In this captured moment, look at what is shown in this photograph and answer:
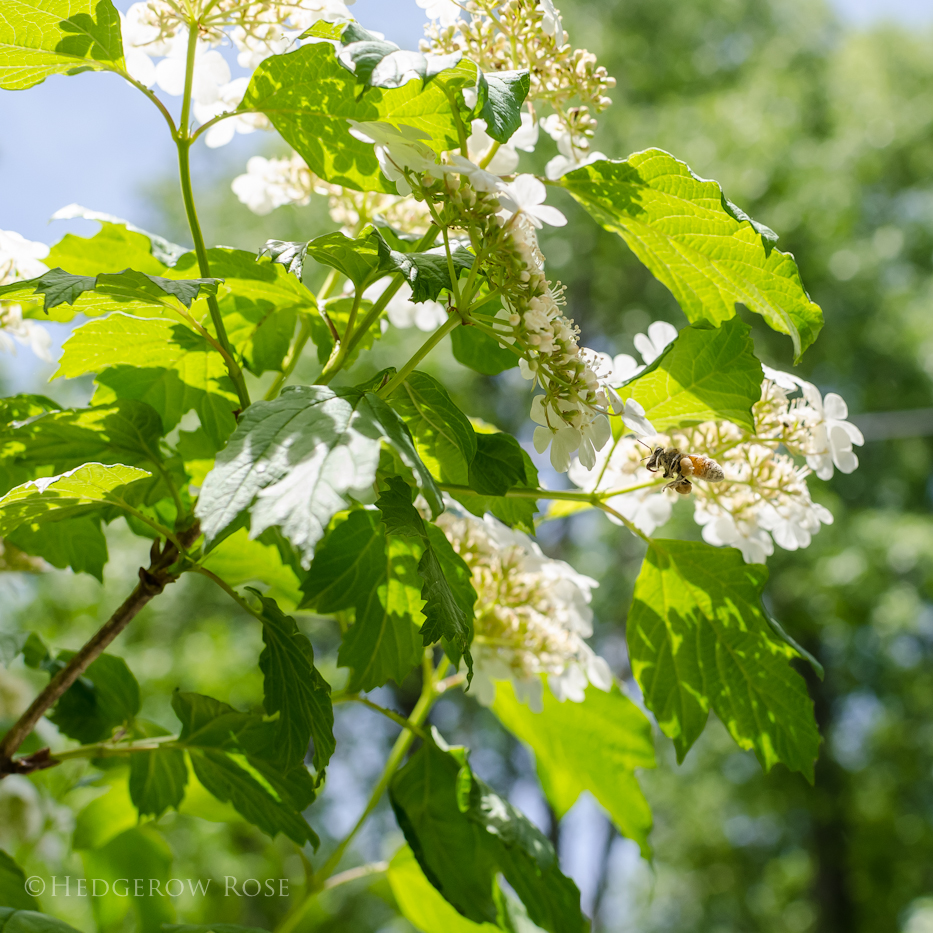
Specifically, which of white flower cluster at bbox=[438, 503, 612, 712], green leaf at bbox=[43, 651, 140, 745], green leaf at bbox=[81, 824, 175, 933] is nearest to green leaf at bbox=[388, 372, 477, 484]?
white flower cluster at bbox=[438, 503, 612, 712]

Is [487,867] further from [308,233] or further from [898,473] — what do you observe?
[898,473]

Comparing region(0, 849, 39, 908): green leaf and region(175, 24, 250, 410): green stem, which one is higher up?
region(175, 24, 250, 410): green stem

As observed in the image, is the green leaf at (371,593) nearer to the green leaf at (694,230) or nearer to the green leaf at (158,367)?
the green leaf at (158,367)

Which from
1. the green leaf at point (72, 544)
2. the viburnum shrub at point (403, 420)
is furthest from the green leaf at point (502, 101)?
the green leaf at point (72, 544)

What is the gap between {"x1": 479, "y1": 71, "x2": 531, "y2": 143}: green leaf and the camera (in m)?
0.49

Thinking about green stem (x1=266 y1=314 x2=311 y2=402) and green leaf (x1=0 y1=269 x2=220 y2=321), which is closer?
green leaf (x1=0 y1=269 x2=220 y2=321)

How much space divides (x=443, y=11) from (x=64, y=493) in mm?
469

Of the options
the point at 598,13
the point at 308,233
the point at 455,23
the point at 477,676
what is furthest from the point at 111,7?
the point at 598,13

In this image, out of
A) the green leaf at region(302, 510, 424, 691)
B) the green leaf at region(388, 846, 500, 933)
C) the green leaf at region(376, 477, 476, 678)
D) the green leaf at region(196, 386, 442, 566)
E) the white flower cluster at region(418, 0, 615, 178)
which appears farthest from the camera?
the green leaf at region(388, 846, 500, 933)

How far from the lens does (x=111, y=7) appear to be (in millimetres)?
622

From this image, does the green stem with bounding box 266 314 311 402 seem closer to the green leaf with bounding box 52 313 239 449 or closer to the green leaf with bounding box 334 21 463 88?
the green leaf with bounding box 52 313 239 449

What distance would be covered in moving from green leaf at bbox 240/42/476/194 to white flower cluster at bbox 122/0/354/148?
1.8 inches

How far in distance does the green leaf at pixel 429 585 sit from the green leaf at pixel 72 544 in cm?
40

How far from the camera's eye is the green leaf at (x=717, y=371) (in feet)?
2.32
